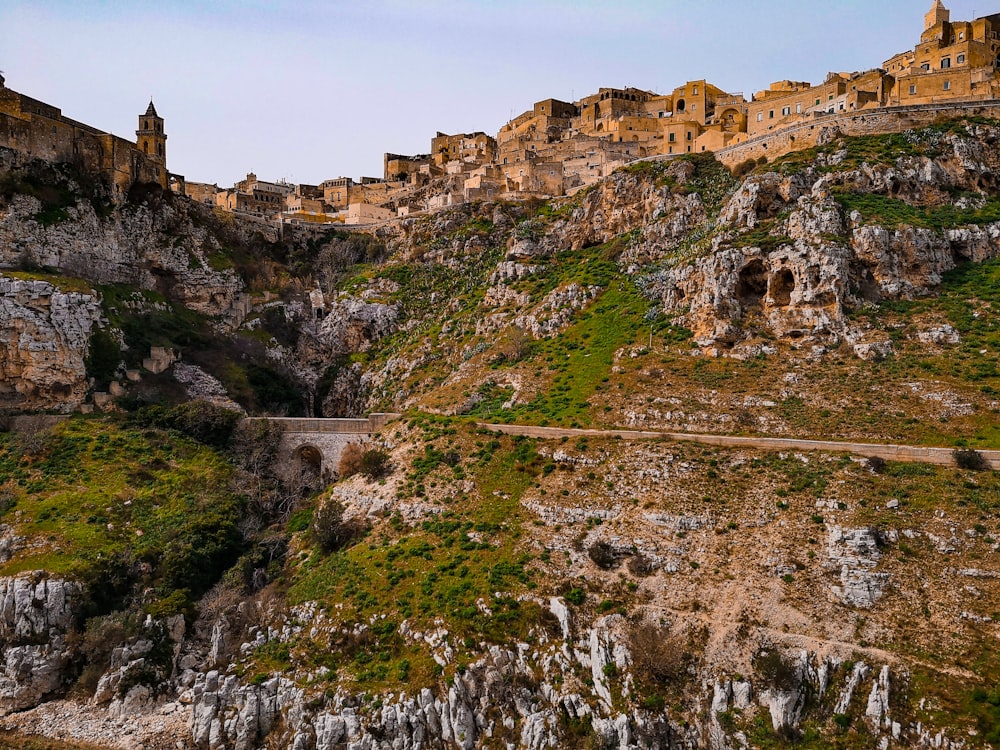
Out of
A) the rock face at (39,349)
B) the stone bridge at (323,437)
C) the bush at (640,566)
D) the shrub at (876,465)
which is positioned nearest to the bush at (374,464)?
the stone bridge at (323,437)

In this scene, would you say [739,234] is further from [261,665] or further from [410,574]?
[261,665]

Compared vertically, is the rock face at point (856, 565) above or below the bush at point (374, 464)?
below

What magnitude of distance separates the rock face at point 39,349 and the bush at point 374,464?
19525mm

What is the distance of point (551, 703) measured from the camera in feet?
95.5

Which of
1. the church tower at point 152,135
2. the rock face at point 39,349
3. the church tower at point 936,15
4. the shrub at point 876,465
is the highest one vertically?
the church tower at point 936,15

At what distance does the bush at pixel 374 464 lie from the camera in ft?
143

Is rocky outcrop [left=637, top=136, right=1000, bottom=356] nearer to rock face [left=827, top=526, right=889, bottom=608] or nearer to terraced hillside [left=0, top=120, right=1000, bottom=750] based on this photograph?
terraced hillside [left=0, top=120, right=1000, bottom=750]

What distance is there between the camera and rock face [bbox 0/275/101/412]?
48.6 m

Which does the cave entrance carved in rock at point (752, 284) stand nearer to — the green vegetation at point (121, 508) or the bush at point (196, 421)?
the green vegetation at point (121, 508)

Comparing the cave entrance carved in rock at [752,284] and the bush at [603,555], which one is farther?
the cave entrance carved in rock at [752,284]

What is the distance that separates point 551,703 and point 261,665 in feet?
40.0

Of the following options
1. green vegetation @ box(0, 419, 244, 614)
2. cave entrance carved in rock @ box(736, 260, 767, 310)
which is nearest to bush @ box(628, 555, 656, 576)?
cave entrance carved in rock @ box(736, 260, 767, 310)

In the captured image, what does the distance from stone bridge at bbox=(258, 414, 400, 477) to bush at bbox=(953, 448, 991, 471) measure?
30224 millimetres

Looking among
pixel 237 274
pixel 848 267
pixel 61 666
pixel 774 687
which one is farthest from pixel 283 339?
pixel 774 687
